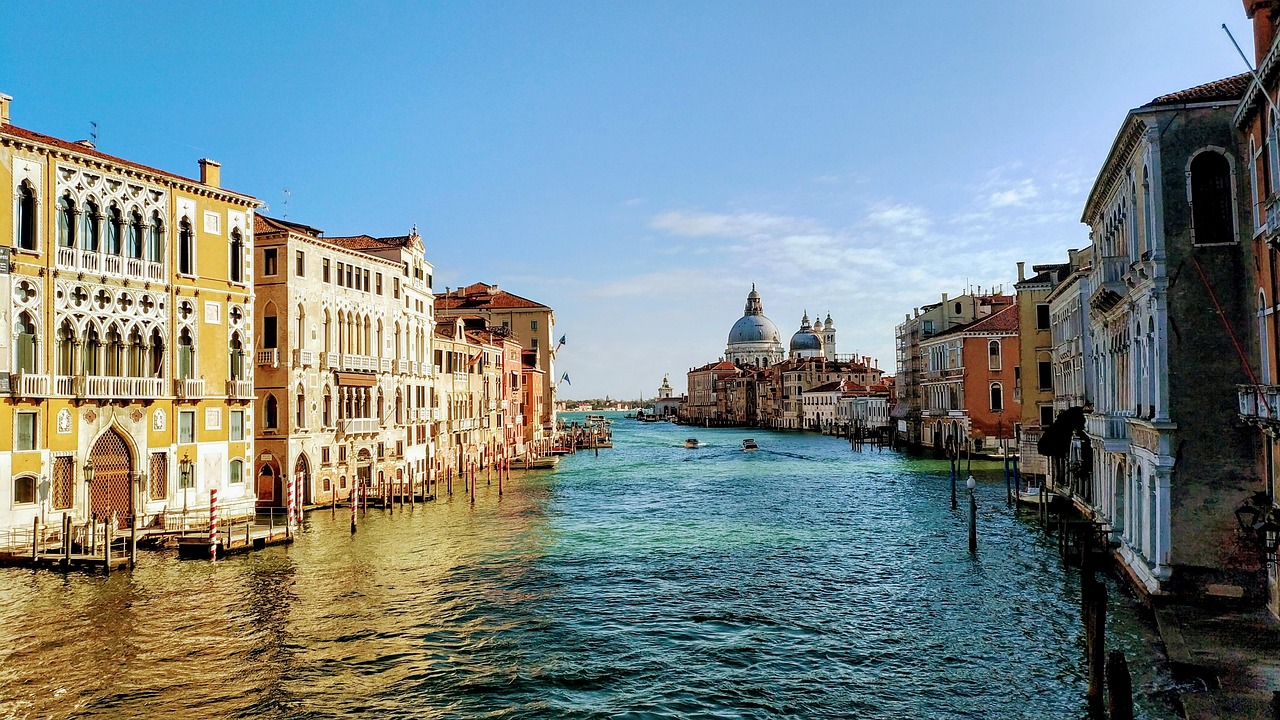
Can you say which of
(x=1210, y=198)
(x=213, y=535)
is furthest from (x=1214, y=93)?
(x=213, y=535)

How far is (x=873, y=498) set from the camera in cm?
3553

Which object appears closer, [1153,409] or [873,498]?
[1153,409]

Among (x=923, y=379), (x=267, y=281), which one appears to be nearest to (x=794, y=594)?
(x=267, y=281)

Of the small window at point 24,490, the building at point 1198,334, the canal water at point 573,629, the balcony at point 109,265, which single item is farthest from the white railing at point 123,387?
the building at point 1198,334

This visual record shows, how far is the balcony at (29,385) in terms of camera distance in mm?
19156

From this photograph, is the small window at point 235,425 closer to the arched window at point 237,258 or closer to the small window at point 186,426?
the small window at point 186,426

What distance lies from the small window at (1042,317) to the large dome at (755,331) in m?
123

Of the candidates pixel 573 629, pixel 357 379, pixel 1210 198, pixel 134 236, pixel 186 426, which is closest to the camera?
pixel 1210 198

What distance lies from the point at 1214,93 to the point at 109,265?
78.0ft

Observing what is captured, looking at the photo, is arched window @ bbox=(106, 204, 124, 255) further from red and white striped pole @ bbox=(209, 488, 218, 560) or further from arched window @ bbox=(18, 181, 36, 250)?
red and white striped pole @ bbox=(209, 488, 218, 560)

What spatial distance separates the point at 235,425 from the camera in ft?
81.0

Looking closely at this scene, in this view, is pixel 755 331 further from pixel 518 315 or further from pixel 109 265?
pixel 109 265

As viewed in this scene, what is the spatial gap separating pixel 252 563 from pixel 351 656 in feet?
26.2

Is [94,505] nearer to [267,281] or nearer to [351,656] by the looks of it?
[267,281]
